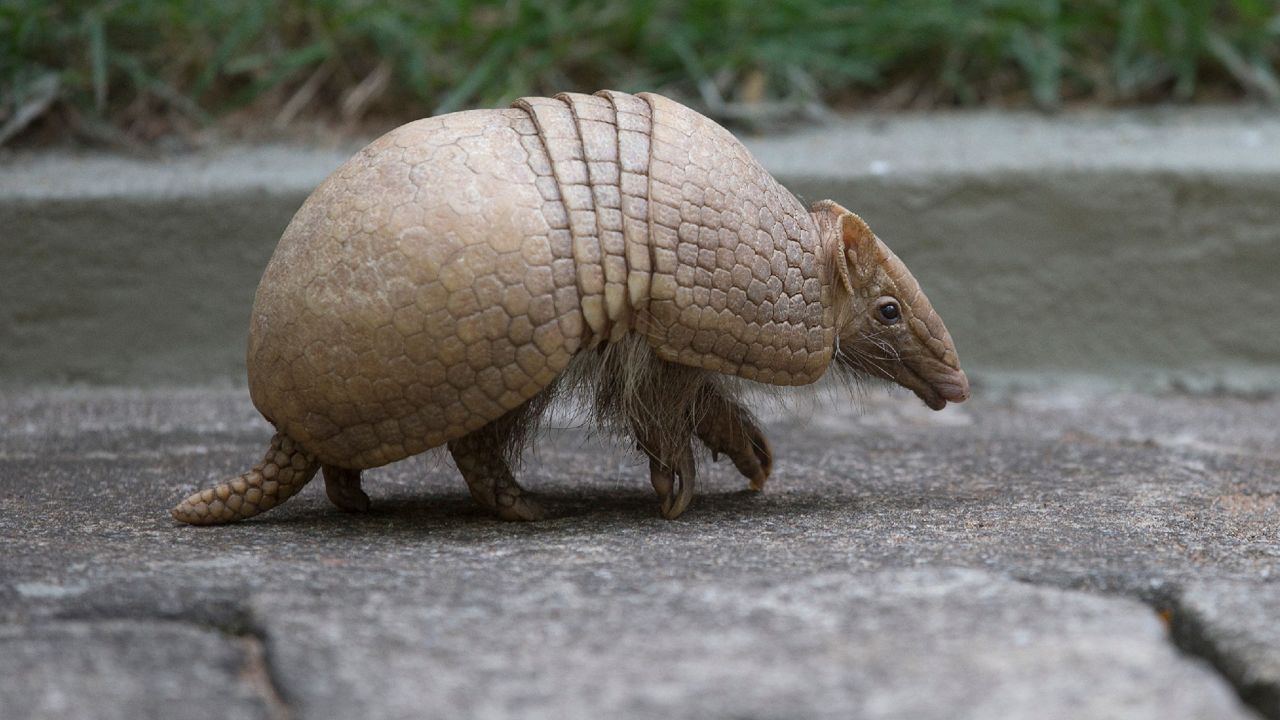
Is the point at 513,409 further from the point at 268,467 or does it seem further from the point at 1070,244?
the point at 1070,244

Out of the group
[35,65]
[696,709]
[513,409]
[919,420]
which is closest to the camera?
[696,709]

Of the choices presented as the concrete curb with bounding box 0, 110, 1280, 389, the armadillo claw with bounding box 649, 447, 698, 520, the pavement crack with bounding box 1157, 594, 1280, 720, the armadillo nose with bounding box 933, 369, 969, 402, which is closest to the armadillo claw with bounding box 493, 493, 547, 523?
the armadillo claw with bounding box 649, 447, 698, 520

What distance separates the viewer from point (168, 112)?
5.80 metres

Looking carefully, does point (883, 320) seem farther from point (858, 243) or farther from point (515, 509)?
point (515, 509)

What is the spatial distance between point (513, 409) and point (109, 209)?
7.81 feet

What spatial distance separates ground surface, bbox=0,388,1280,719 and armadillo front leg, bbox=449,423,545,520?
68mm

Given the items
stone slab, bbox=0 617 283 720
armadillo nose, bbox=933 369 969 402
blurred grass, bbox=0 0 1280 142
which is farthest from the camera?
blurred grass, bbox=0 0 1280 142

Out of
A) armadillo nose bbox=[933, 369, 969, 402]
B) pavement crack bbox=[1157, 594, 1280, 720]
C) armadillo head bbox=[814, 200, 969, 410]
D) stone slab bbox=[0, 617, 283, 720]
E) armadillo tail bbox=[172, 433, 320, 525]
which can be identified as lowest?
pavement crack bbox=[1157, 594, 1280, 720]

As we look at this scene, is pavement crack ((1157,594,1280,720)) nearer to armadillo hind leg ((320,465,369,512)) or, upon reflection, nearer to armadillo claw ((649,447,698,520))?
armadillo claw ((649,447,698,520))

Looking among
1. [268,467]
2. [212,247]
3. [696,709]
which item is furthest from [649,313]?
[212,247]

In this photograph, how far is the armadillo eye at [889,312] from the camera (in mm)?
3492

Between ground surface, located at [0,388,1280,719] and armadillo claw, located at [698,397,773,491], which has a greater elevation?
armadillo claw, located at [698,397,773,491]

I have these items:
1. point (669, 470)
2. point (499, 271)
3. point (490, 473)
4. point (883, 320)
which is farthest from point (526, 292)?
point (883, 320)

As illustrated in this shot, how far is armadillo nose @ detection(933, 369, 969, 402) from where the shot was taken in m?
3.60
